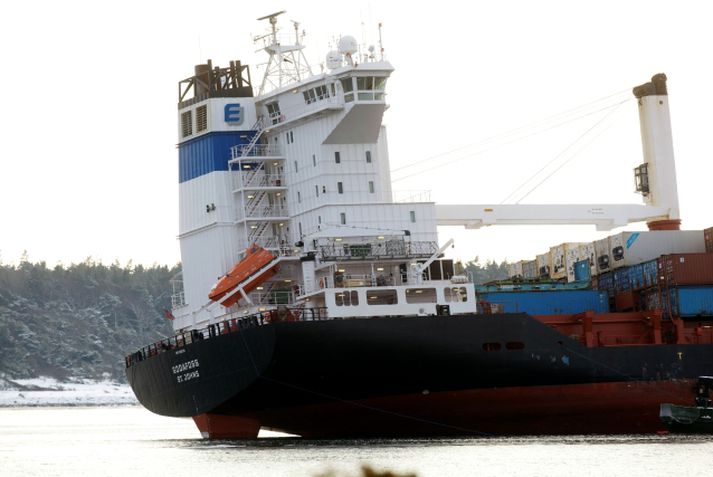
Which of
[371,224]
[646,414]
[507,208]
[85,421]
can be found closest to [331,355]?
[371,224]

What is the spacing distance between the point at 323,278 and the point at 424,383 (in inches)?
190

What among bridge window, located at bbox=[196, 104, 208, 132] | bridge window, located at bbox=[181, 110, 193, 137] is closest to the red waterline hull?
bridge window, located at bbox=[196, 104, 208, 132]

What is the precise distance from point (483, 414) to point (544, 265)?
13.8 m

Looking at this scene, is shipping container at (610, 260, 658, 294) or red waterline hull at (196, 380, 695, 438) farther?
shipping container at (610, 260, 658, 294)

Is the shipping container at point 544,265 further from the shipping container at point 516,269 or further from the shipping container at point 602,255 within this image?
the shipping container at point 602,255

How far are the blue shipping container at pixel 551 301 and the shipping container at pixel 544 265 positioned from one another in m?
6.48

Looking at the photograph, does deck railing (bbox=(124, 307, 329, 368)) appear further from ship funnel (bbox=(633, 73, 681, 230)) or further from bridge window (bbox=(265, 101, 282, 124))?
ship funnel (bbox=(633, 73, 681, 230))

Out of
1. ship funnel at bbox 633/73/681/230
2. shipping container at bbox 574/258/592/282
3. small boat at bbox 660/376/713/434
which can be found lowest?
small boat at bbox 660/376/713/434

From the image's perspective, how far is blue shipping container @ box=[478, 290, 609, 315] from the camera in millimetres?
52344

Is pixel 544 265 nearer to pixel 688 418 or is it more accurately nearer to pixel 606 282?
pixel 606 282

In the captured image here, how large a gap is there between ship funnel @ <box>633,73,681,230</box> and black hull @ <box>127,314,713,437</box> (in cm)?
1081

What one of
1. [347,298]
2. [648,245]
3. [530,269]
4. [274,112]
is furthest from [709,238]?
[274,112]

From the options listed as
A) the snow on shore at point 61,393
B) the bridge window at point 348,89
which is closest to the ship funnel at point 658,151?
the bridge window at point 348,89

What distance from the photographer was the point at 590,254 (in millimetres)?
57125
